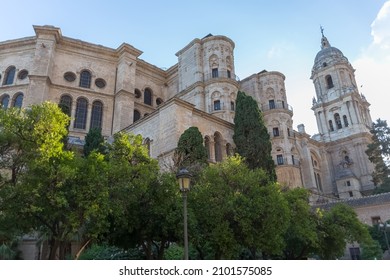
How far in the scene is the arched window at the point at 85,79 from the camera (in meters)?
29.3

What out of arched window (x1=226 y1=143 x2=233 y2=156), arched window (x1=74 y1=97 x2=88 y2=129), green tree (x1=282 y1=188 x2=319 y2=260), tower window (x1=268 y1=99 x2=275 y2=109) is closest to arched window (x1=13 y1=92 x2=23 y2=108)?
arched window (x1=74 y1=97 x2=88 y2=129)

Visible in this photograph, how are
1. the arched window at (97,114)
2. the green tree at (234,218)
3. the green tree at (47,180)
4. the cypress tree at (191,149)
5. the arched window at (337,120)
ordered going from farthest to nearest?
the arched window at (337,120) < the arched window at (97,114) < the cypress tree at (191,149) < the green tree at (234,218) < the green tree at (47,180)

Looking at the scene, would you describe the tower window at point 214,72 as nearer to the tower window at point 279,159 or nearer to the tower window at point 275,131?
the tower window at point 275,131

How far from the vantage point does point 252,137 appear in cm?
2114

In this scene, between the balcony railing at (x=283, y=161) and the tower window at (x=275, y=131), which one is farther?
the tower window at (x=275, y=131)

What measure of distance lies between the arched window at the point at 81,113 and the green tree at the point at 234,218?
18.5 metres

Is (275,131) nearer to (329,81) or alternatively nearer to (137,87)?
(137,87)

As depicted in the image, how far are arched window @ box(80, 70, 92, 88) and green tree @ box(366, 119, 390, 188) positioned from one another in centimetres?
3177

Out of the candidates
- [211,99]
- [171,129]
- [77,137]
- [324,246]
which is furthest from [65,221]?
[211,99]

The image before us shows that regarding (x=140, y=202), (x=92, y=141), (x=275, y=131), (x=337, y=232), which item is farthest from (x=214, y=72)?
(x=140, y=202)

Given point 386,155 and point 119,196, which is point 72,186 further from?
point 386,155

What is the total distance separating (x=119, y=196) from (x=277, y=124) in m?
22.9

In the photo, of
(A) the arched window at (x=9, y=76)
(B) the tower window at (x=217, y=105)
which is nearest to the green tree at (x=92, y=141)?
(B) the tower window at (x=217, y=105)

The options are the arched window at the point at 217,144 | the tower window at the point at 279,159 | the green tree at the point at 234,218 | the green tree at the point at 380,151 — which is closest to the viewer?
the green tree at the point at 234,218
